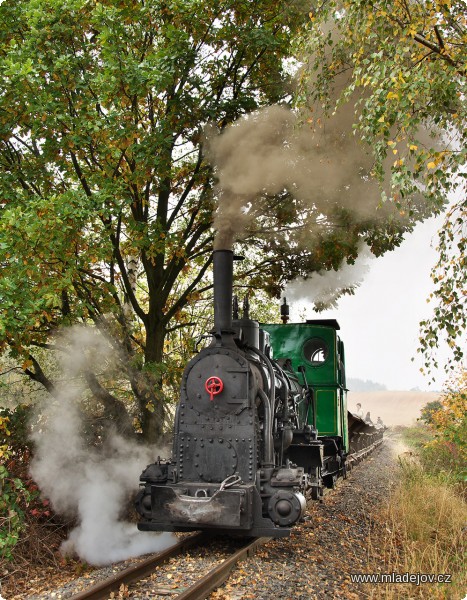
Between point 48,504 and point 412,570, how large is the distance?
18.1 ft

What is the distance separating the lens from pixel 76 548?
28.6ft

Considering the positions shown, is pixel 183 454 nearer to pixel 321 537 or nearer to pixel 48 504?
pixel 321 537

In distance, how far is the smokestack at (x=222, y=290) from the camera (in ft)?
24.5

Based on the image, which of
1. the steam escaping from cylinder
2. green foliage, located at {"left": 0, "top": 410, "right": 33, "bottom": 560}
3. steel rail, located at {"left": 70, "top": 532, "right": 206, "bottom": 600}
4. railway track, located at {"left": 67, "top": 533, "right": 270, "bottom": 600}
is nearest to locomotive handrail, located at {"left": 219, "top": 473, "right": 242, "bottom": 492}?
railway track, located at {"left": 67, "top": 533, "right": 270, "bottom": 600}

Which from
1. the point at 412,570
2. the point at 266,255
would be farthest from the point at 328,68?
the point at 266,255

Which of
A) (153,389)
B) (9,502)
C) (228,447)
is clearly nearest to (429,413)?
(153,389)

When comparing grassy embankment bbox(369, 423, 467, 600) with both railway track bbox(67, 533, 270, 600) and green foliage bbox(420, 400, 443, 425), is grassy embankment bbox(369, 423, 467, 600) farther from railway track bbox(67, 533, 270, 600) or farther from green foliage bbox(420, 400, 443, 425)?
green foliage bbox(420, 400, 443, 425)

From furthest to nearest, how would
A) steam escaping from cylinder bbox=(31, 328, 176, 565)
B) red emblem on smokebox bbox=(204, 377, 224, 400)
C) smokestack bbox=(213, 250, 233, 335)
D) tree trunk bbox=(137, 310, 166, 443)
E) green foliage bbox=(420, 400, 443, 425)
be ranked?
green foliage bbox=(420, 400, 443, 425) < tree trunk bbox=(137, 310, 166, 443) < steam escaping from cylinder bbox=(31, 328, 176, 565) < smokestack bbox=(213, 250, 233, 335) < red emblem on smokebox bbox=(204, 377, 224, 400)

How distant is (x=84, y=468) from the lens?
32.0ft

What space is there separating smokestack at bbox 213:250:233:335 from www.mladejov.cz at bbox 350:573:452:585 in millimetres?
3196

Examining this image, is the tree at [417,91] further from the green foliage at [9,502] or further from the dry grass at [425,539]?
the green foliage at [9,502]

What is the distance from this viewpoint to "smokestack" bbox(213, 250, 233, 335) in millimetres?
7473

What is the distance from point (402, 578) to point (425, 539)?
1.79 metres

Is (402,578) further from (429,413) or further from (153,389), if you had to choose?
(429,413)
